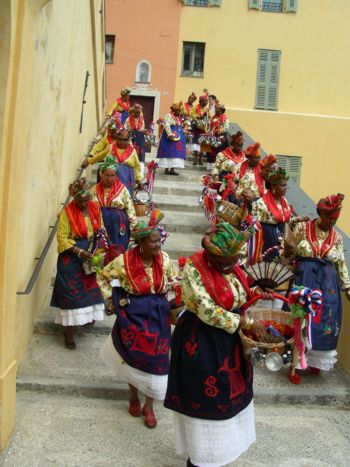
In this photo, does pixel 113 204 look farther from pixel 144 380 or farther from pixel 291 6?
pixel 291 6

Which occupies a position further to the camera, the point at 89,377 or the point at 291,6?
the point at 291,6

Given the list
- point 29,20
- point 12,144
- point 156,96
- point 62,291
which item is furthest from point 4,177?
point 156,96

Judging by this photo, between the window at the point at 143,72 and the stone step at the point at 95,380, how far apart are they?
1443 cm

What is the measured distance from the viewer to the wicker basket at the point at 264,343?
3416 mm

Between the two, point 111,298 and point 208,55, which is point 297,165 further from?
point 111,298

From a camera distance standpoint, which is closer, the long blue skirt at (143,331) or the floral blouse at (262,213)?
the long blue skirt at (143,331)

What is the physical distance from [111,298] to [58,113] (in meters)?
3.23

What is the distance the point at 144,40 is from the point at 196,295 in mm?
16606

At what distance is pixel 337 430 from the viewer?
16.6 feet

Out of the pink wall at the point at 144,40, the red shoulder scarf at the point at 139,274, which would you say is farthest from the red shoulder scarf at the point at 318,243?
the pink wall at the point at 144,40

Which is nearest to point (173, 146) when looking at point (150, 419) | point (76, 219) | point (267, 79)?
point (76, 219)

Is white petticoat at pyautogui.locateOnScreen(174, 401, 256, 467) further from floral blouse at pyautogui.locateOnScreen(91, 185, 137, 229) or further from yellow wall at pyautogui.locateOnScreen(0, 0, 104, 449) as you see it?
floral blouse at pyautogui.locateOnScreen(91, 185, 137, 229)

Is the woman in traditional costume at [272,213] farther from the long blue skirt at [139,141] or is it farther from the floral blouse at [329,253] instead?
the long blue skirt at [139,141]

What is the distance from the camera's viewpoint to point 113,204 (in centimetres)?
668
